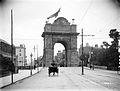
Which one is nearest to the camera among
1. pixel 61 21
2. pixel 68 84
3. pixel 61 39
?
pixel 68 84

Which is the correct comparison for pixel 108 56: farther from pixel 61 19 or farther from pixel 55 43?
pixel 55 43

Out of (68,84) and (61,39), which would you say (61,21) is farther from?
(68,84)

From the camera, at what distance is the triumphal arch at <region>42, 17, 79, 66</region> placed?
69137 mm

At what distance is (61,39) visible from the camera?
77.4 metres

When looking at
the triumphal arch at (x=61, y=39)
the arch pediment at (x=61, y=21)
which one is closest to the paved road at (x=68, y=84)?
the arch pediment at (x=61, y=21)

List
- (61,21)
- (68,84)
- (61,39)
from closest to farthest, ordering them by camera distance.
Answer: (68,84)
(61,21)
(61,39)

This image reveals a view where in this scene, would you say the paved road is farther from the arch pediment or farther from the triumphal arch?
the triumphal arch

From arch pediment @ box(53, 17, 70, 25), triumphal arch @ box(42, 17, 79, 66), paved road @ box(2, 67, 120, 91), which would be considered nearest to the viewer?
paved road @ box(2, 67, 120, 91)

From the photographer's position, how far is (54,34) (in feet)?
244

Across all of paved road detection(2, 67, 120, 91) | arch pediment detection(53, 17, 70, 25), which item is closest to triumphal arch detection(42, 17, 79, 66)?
arch pediment detection(53, 17, 70, 25)

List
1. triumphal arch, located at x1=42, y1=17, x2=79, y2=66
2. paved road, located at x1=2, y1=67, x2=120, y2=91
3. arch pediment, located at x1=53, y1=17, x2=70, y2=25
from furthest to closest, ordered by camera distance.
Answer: triumphal arch, located at x1=42, y1=17, x2=79, y2=66 → arch pediment, located at x1=53, y1=17, x2=70, y2=25 → paved road, located at x1=2, y1=67, x2=120, y2=91

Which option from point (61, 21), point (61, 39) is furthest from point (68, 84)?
point (61, 39)

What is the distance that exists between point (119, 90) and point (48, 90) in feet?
11.3

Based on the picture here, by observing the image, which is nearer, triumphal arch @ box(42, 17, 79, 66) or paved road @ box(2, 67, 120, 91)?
paved road @ box(2, 67, 120, 91)
